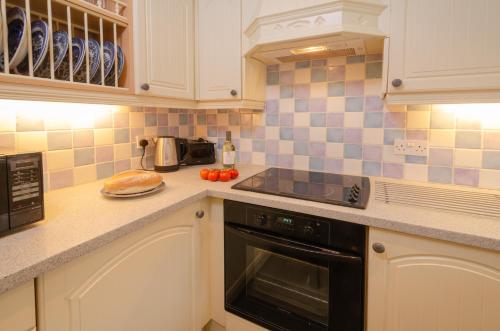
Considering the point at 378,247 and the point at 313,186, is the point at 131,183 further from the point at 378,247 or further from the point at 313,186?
the point at 378,247

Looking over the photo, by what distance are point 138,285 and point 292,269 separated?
0.62 meters

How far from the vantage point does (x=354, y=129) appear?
1.51 metres

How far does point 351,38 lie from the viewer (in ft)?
3.83

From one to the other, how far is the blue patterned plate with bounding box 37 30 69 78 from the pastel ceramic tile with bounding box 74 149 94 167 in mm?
406

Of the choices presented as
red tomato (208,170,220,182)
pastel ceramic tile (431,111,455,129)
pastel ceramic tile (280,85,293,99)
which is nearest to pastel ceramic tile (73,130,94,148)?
red tomato (208,170,220,182)

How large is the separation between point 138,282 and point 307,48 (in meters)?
1.23

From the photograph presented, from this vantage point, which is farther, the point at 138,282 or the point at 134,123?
the point at 134,123

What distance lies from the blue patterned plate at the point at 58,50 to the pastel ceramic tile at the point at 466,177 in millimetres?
1749

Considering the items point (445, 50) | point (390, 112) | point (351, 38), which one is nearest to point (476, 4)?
point (445, 50)

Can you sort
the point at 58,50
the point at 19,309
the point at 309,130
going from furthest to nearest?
1. the point at 309,130
2. the point at 58,50
3. the point at 19,309

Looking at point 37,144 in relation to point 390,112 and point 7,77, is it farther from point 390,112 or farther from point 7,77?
point 390,112

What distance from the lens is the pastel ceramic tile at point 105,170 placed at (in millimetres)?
1410

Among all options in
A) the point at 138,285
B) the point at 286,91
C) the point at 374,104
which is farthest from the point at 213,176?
the point at 374,104

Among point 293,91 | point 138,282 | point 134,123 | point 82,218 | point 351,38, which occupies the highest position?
point 351,38
